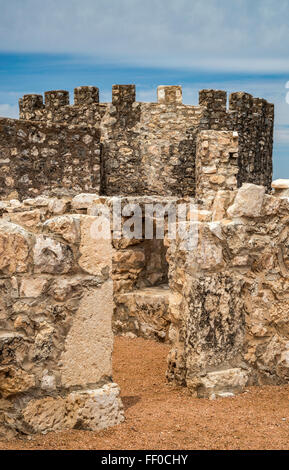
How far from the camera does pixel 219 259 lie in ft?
15.5

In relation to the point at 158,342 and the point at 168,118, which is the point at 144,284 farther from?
the point at 168,118

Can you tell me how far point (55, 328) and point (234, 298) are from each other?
1689mm

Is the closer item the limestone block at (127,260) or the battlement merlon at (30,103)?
the limestone block at (127,260)

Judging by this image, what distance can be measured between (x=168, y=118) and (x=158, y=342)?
7.25m

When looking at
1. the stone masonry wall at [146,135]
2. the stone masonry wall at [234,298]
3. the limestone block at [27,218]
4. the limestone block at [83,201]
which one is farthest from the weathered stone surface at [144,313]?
the stone masonry wall at [146,135]

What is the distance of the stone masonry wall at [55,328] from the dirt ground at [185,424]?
0.15m

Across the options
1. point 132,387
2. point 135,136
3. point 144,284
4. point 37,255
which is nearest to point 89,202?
point 144,284

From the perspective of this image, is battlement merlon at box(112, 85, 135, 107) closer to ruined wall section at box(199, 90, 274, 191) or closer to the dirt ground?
ruined wall section at box(199, 90, 274, 191)

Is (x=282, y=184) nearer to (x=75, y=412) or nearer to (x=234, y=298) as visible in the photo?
(x=234, y=298)

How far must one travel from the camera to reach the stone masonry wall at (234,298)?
15.5 ft

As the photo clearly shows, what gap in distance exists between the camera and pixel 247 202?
486 cm

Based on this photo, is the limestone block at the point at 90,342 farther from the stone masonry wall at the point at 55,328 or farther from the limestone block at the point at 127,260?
the limestone block at the point at 127,260

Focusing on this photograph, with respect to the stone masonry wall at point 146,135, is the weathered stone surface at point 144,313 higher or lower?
lower

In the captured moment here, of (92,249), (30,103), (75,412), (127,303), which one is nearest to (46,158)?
(127,303)
